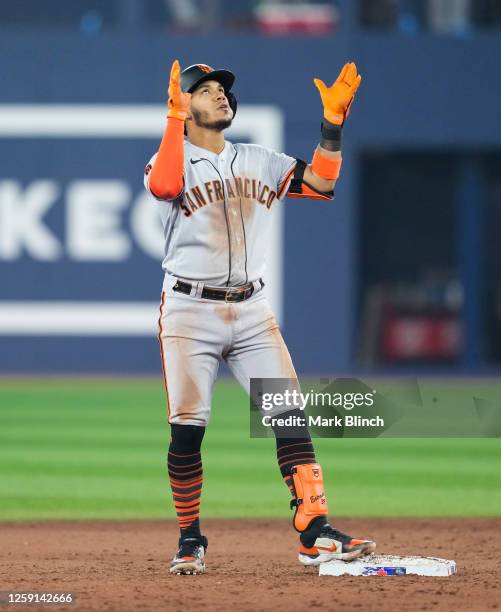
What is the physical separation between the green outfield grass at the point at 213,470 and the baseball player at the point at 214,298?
2.22 metres

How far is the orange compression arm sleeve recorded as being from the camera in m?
5.26

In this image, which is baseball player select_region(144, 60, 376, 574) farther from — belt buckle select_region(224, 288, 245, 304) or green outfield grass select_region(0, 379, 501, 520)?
green outfield grass select_region(0, 379, 501, 520)

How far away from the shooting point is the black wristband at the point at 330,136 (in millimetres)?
5516

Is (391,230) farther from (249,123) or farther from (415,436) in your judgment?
(415,436)

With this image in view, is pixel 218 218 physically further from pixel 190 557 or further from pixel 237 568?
pixel 237 568

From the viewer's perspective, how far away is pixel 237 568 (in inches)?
224

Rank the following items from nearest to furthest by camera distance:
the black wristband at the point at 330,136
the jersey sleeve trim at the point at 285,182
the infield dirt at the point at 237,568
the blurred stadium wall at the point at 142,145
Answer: the infield dirt at the point at 237,568 < the black wristband at the point at 330,136 < the jersey sleeve trim at the point at 285,182 < the blurred stadium wall at the point at 142,145

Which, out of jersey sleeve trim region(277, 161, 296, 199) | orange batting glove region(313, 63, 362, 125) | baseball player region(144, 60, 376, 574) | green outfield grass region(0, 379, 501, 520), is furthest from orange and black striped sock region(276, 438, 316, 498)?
green outfield grass region(0, 379, 501, 520)

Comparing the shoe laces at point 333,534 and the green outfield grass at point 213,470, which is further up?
the green outfield grass at point 213,470

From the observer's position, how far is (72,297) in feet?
53.4

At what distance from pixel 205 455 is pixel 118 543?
3220 mm

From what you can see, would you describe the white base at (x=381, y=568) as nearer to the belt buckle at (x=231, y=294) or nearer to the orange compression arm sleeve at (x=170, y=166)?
the belt buckle at (x=231, y=294)

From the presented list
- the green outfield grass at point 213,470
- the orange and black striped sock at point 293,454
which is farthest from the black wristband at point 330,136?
the green outfield grass at point 213,470

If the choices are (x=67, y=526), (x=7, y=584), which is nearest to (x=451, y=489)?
(x=67, y=526)
